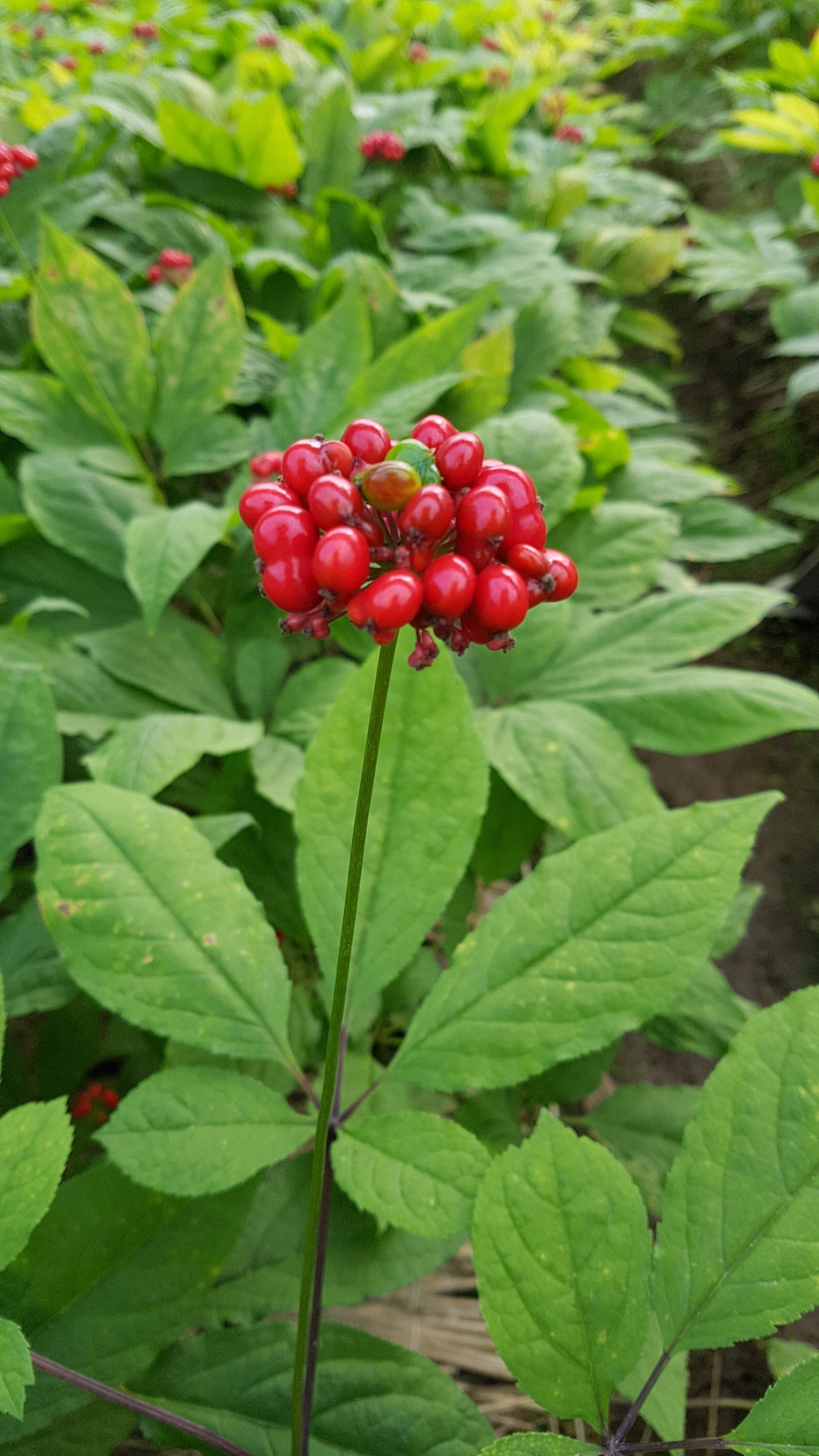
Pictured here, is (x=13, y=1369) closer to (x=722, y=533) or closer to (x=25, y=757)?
(x=25, y=757)

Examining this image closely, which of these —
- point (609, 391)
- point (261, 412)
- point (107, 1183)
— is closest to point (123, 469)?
point (261, 412)

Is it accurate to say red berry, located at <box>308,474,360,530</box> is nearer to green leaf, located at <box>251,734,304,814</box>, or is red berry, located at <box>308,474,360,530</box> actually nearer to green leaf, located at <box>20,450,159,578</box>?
green leaf, located at <box>251,734,304,814</box>

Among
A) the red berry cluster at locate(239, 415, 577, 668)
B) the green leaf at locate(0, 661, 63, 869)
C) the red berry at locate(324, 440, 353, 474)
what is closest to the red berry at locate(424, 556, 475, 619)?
the red berry cluster at locate(239, 415, 577, 668)

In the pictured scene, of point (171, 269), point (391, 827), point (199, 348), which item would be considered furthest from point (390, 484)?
point (171, 269)

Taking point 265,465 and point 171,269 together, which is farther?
point 171,269

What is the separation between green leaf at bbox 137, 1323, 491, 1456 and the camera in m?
0.77

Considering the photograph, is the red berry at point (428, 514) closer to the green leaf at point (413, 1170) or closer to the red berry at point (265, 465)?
the green leaf at point (413, 1170)

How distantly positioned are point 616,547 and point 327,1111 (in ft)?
3.78

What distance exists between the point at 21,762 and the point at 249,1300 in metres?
0.70

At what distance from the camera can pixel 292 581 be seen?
1.74ft

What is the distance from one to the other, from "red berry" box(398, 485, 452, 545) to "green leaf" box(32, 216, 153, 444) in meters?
1.20

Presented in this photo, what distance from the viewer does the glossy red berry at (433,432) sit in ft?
2.06

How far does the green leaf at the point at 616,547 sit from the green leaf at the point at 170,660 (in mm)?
678

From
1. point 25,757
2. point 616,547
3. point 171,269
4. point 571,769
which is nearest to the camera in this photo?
point 25,757
